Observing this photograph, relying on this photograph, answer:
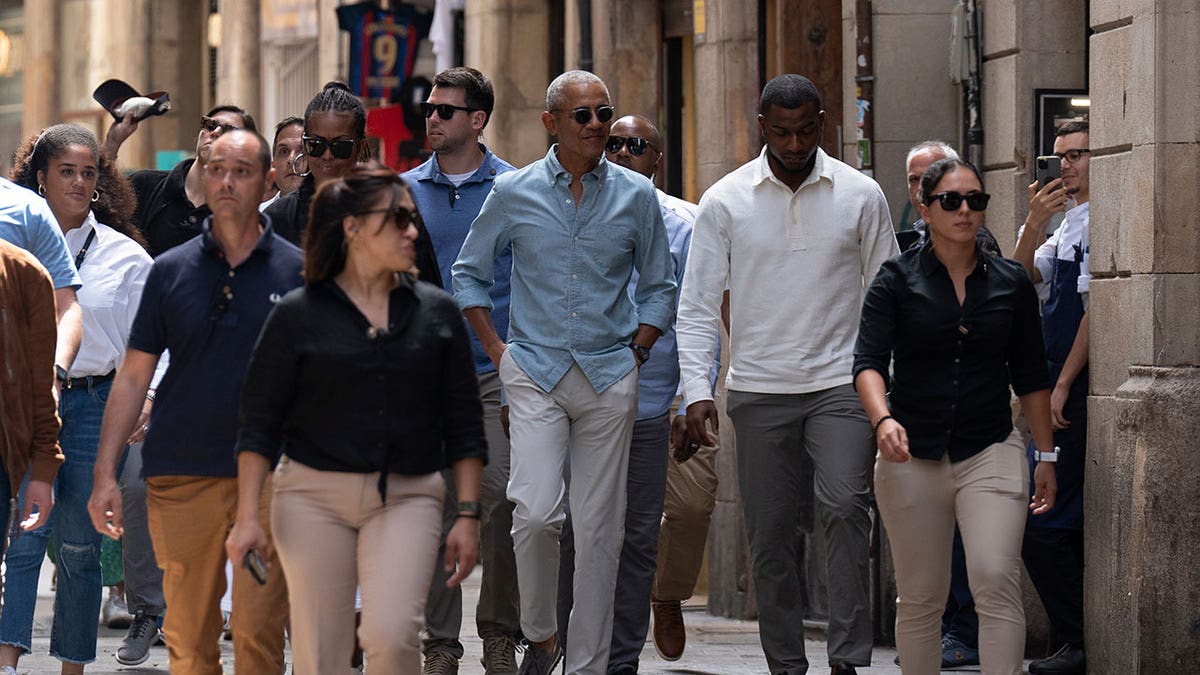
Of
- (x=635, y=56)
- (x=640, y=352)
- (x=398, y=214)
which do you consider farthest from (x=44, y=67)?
(x=398, y=214)

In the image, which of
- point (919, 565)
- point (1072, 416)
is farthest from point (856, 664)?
point (1072, 416)

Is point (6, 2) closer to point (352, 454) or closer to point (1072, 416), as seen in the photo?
point (1072, 416)

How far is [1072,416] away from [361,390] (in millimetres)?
4287

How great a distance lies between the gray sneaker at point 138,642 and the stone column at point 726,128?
12.3 feet

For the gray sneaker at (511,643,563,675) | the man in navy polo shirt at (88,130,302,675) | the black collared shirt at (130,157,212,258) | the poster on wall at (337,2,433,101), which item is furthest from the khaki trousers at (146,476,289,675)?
the poster on wall at (337,2,433,101)

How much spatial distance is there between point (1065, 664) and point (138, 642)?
3.85 m

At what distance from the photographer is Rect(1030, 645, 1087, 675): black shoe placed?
9906 millimetres

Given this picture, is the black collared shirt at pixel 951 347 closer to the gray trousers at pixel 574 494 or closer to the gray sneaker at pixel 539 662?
the gray trousers at pixel 574 494

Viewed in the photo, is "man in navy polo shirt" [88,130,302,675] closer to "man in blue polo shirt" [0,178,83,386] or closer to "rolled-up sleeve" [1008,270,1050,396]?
"man in blue polo shirt" [0,178,83,386]

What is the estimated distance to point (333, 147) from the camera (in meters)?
9.18

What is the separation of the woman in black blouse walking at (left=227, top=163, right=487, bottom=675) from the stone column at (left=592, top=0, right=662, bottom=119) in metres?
9.36

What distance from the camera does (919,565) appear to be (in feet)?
26.1

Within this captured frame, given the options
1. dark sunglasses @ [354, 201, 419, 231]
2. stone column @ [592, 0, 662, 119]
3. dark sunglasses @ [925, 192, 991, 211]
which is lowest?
dark sunglasses @ [354, 201, 419, 231]

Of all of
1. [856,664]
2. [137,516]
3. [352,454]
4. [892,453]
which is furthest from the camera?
[137,516]
